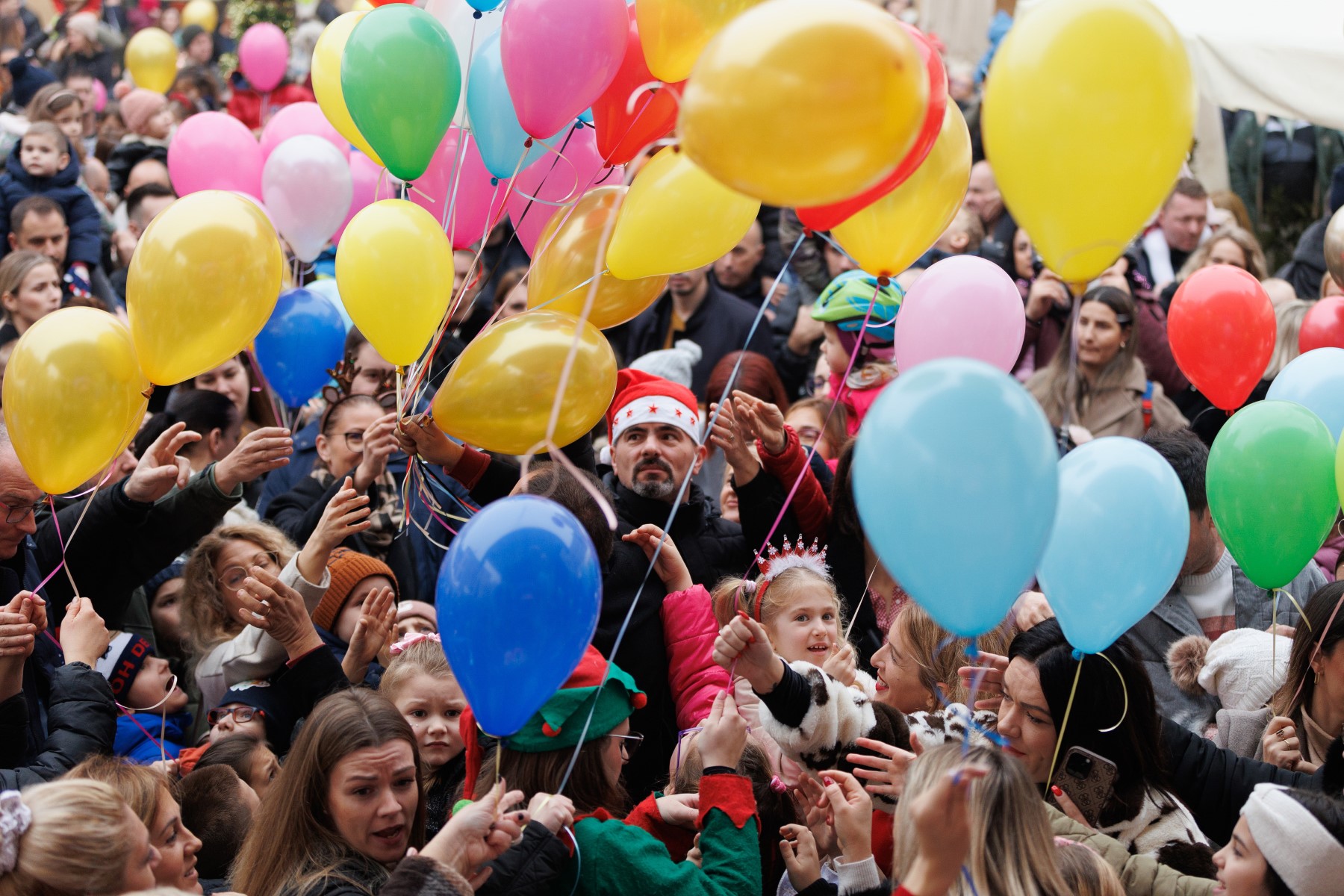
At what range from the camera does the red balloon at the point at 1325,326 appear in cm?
452

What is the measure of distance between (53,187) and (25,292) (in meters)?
2.04

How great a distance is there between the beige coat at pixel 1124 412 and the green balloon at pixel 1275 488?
191cm

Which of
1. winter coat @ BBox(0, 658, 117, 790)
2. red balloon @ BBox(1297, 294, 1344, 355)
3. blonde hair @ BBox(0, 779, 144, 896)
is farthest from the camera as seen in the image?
red balloon @ BBox(1297, 294, 1344, 355)

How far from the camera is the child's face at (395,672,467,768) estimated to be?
337 cm

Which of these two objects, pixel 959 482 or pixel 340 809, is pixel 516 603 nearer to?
pixel 340 809

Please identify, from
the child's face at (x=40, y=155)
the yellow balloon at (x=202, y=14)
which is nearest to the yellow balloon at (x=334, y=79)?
the child's face at (x=40, y=155)

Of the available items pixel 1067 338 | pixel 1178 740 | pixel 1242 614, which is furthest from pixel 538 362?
pixel 1067 338

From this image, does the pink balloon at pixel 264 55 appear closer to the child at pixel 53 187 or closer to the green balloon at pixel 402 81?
the child at pixel 53 187

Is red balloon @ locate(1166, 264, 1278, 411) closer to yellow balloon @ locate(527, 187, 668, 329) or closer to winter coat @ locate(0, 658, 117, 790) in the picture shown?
yellow balloon @ locate(527, 187, 668, 329)

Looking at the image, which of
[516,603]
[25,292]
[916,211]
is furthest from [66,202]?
[516,603]

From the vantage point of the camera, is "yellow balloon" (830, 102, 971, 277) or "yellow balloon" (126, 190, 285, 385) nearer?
"yellow balloon" (830, 102, 971, 277)

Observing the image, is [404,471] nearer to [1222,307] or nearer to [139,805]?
[139,805]

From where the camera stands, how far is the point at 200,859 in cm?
310

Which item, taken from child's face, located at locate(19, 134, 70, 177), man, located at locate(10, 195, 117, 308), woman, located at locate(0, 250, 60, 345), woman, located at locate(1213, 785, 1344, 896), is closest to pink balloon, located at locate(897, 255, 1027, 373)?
woman, located at locate(1213, 785, 1344, 896)
